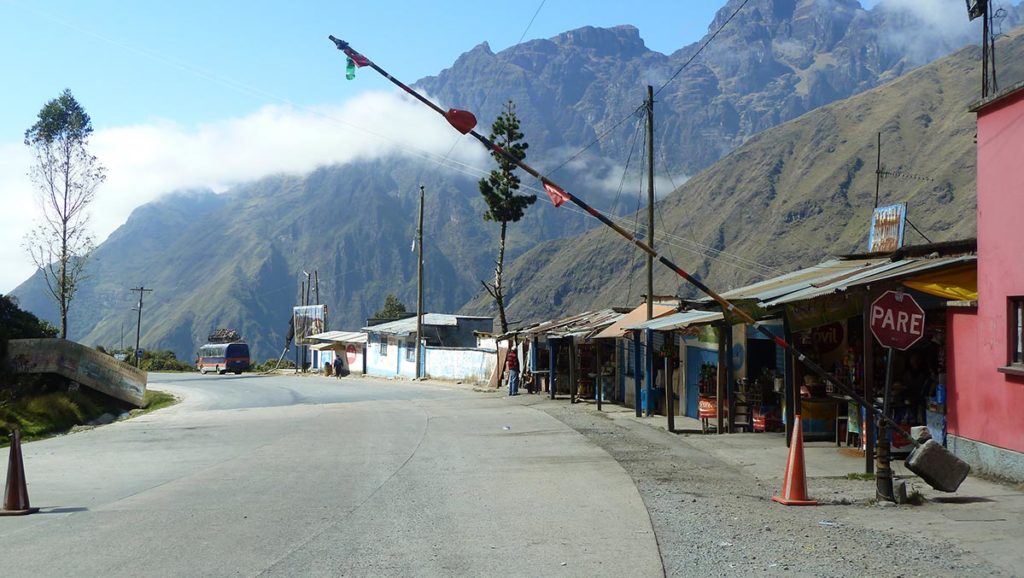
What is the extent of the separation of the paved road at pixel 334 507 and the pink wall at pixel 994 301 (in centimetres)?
458

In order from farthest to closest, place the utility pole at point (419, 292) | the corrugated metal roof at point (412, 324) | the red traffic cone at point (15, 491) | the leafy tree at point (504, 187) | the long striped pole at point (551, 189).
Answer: the corrugated metal roof at point (412, 324), the leafy tree at point (504, 187), the utility pole at point (419, 292), the long striped pole at point (551, 189), the red traffic cone at point (15, 491)

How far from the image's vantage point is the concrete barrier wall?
2844cm

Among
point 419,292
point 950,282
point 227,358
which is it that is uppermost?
point 419,292

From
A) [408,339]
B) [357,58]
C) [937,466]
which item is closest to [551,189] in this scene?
[357,58]

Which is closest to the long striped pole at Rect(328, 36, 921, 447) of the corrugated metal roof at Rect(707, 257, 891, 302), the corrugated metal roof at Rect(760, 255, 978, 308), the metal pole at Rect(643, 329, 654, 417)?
the corrugated metal roof at Rect(760, 255, 978, 308)

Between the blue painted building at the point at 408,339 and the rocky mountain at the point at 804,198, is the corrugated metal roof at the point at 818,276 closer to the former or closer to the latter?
the blue painted building at the point at 408,339

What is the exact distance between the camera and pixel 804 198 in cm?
12875

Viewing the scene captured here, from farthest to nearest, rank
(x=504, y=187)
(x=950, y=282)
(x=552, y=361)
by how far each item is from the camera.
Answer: (x=504, y=187) → (x=552, y=361) → (x=950, y=282)

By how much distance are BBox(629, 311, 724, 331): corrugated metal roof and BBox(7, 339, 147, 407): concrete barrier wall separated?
723 inches

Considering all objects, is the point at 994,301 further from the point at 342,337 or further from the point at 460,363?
the point at 342,337

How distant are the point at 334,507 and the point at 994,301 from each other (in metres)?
8.56

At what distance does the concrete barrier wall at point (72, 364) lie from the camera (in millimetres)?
28438

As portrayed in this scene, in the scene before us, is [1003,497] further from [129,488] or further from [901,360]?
[129,488]

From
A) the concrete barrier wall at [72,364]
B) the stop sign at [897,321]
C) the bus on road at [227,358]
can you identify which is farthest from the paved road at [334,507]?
the bus on road at [227,358]
